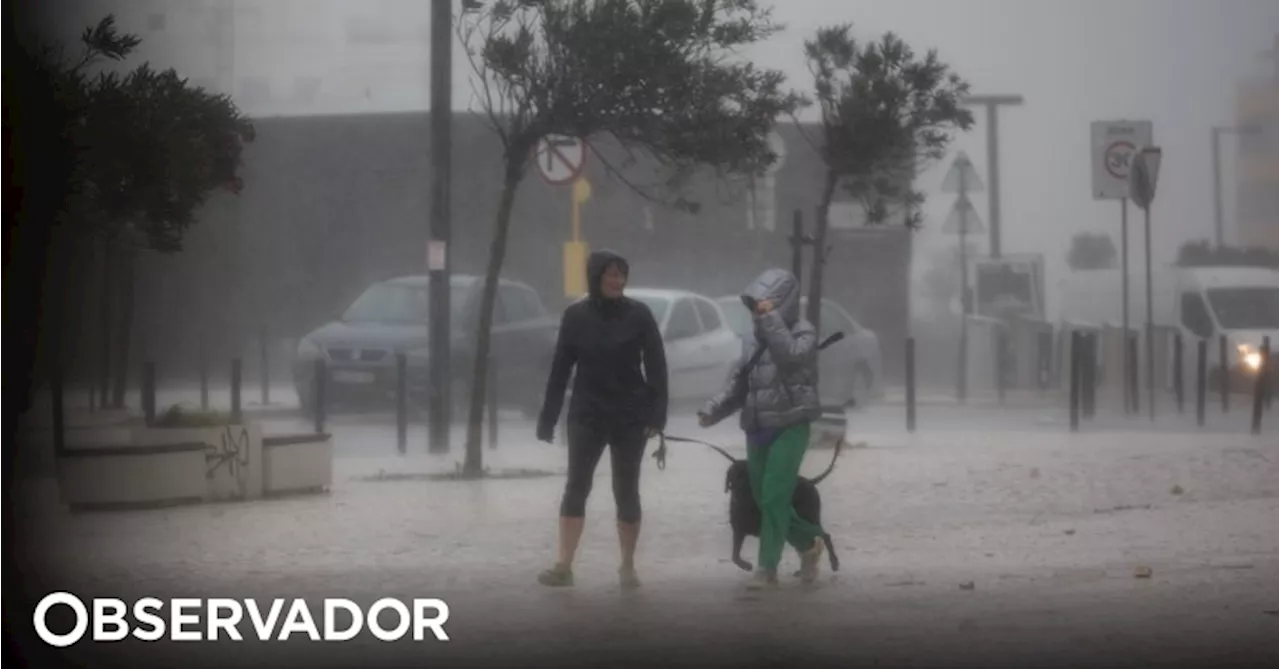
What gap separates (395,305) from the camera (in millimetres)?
24562

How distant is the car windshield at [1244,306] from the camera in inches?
1340

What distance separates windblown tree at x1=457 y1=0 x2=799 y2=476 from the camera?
16.5 meters

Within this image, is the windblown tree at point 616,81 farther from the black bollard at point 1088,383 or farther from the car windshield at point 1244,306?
the car windshield at point 1244,306

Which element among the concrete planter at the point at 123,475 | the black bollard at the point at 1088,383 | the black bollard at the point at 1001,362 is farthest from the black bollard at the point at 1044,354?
the concrete planter at the point at 123,475

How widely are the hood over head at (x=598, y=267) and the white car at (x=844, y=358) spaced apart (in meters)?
16.1

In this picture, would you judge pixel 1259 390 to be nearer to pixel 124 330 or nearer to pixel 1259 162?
pixel 1259 162

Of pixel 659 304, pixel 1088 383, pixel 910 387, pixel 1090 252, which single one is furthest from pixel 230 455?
pixel 1090 252

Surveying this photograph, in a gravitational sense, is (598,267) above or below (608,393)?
above

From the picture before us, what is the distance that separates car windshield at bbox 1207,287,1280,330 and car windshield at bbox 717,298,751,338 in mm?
8559

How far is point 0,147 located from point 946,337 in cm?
3629

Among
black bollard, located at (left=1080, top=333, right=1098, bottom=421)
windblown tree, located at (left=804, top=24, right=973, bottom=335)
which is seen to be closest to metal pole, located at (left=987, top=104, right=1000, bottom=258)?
black bollard, located at (left=1080, top=333, right=1098, bottom=421)

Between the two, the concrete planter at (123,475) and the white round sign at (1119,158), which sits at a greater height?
the white round sign at (1119,158)

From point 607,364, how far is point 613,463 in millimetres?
455

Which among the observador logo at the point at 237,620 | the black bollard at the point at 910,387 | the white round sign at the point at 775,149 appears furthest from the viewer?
the black bollard at the point at 910,387
